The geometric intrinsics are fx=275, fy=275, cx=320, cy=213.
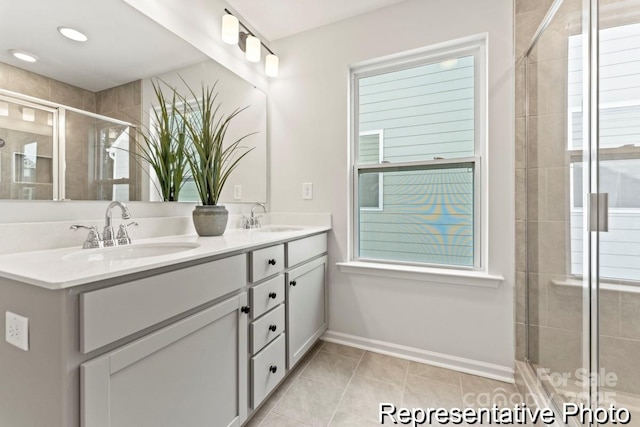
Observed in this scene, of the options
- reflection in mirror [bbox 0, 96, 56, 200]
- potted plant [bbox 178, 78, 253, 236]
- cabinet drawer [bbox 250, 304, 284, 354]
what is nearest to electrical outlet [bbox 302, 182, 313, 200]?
potted plant [bbox 178, 78, 253, 236]

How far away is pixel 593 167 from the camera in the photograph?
1.11 meters

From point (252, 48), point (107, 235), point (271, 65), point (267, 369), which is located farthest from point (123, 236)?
point (271, 65)

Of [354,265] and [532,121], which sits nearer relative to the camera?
[532,121]

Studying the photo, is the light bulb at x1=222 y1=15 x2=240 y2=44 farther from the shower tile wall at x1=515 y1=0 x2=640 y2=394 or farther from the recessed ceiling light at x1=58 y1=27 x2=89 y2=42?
the shower tile wall at x1=515 y1=0 x2=640 y2=394

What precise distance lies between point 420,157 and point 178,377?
1.75 m

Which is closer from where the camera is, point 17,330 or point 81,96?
point 17,330

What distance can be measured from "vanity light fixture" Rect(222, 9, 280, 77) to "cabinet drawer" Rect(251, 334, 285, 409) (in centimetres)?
180

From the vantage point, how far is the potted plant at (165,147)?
1339 mm

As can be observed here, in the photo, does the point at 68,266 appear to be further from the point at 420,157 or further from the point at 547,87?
the point at 547,87

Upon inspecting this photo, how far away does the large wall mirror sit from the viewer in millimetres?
933

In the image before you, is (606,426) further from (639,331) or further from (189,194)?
(189,194)

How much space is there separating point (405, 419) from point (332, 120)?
183 centimetres

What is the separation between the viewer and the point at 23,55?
951 mm

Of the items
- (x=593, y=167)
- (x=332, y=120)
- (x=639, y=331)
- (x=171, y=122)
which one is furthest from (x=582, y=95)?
(x=171, y=122)
